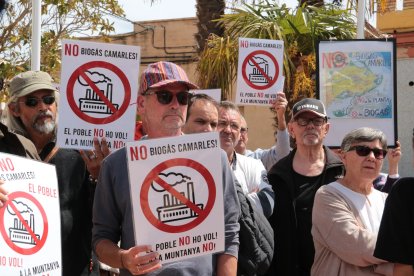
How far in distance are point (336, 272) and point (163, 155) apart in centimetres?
178

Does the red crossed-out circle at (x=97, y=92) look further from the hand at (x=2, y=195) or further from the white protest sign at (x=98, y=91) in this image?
the hand at (x=2, y=195)

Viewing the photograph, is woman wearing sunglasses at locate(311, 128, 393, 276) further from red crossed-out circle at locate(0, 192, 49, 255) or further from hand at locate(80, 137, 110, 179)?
red crossed-out circle at locate(0, 192, 49, 255)

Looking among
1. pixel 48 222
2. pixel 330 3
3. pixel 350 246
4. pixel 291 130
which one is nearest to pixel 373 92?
pixel 291 130

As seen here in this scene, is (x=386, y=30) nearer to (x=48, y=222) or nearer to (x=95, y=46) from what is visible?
(x=95, y=46)

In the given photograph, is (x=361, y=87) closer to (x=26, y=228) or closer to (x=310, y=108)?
(x=310, y=108)

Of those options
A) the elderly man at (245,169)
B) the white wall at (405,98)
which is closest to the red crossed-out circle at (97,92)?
the elderly man at (245,169)

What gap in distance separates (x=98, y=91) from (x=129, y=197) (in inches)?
59.0

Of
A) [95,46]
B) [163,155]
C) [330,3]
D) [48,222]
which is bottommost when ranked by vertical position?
[48,222]

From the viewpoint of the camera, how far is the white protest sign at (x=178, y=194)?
405cm

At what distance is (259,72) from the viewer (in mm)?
8367

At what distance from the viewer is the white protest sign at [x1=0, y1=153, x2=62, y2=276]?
400 cm

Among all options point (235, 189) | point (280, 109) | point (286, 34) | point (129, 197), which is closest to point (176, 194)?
point (129, 197)

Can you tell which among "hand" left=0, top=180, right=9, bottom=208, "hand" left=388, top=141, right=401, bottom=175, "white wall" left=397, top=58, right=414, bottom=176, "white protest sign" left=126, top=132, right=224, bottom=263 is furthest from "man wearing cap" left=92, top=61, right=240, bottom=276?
"white wall" left=397, top=58, right=414, bottom=176

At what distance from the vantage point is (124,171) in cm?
436
